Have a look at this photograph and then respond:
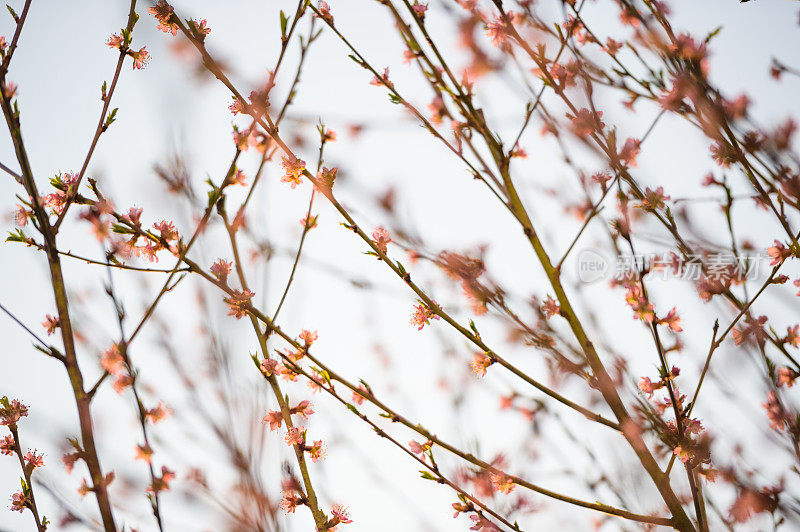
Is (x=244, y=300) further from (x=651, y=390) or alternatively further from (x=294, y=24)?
(x=651, y=390)

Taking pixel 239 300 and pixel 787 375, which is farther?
pixel 787 375

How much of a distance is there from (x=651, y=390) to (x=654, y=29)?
5.20 feet

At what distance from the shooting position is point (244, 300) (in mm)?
1872

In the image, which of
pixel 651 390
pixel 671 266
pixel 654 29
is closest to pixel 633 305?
Answer: pixel 651 390

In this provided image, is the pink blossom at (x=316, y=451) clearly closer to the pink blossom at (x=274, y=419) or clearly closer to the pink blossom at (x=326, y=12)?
the pink blossom at (x=274, y=419)

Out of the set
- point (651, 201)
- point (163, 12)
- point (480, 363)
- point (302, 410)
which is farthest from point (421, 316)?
point (163, 12)

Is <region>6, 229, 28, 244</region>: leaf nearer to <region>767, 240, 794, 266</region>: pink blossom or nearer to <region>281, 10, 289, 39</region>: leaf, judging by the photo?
<region>281, 10, 289, 39</region>: leaf

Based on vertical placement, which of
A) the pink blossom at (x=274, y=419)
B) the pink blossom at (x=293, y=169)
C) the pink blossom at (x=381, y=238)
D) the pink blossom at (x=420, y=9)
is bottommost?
the pink blossom at (x=274, y=419)

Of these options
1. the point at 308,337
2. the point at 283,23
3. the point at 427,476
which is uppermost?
the point at 283,23

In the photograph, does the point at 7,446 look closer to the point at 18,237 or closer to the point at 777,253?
the point at 18,237

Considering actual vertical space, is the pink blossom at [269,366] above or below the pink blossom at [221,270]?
below

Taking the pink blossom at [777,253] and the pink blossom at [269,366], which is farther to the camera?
the pink blossom at [777,253]

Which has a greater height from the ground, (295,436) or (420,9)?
(420,9)

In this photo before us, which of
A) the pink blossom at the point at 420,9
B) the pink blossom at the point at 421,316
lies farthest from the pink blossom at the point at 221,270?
the pink blossom at the point at 420,9
